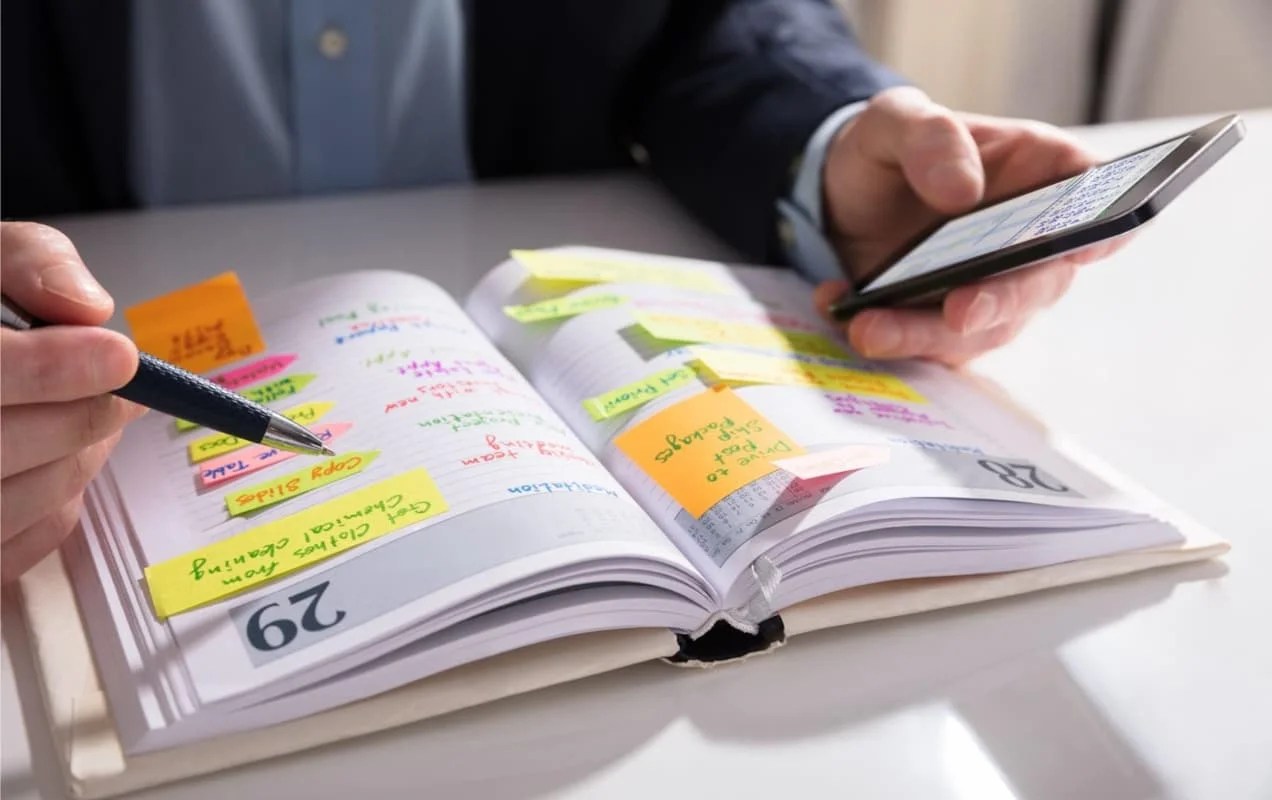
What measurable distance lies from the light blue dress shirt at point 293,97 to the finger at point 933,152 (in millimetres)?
98

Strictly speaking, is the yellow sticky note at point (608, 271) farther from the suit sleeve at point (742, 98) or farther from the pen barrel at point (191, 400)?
the pen barrel at point (191, 400)

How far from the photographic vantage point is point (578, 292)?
2.34 ft

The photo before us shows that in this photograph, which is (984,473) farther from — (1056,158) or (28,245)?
(28,245)

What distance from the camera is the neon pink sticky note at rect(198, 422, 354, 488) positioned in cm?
54

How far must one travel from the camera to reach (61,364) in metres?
0.45

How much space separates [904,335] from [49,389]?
1.40ft

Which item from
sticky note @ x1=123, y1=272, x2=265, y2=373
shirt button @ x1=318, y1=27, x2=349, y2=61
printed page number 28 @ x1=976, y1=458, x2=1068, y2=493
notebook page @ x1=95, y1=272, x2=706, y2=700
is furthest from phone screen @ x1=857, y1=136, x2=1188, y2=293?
shirt button @ x1=318, y1=27, x2=349, y2=61

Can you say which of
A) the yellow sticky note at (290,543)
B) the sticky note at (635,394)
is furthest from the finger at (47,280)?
the sticky note at (635,394)

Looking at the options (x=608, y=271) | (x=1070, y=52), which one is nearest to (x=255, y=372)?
(x=608, y=271)

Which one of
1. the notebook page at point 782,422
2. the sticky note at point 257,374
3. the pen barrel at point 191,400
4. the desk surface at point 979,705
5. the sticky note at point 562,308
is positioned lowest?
the desk surface at point 979,705

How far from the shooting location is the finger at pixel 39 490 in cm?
48

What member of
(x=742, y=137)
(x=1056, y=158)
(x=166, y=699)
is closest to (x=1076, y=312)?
(x=1056, y=158)

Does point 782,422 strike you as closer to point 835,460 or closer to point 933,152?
point 835,460

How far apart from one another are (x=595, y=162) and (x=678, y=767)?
2.34ft
